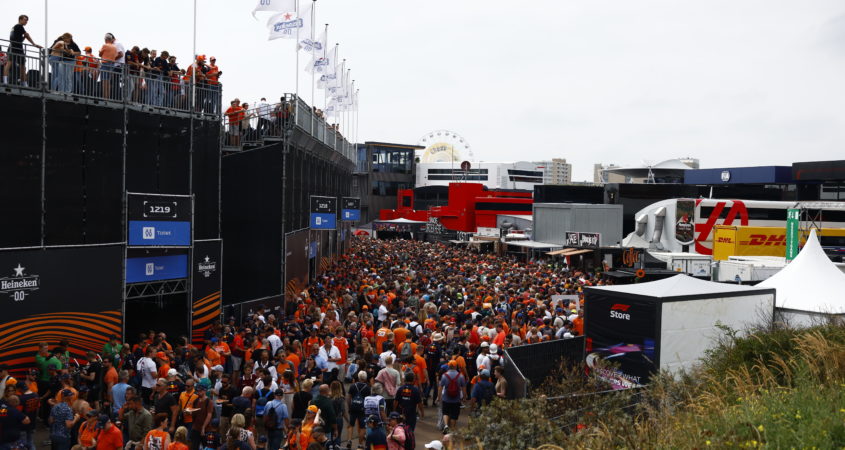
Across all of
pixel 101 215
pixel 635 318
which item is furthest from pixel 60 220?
pixel 635 318

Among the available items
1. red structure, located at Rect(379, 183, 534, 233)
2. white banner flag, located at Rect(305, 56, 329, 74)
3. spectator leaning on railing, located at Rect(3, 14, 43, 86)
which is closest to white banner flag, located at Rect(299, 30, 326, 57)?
white banner flag, located at Rect(305, 56, 329, 74)

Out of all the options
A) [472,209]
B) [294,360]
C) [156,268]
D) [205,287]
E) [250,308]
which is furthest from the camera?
[472,209]

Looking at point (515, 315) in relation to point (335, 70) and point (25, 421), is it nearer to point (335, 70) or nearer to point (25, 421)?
point (25, 421)

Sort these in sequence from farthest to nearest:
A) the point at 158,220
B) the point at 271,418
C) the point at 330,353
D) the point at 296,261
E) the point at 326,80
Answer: the point at 326,80 → the point at 296,261 → the point at 158,220 → the point at 330,353 → the point at 271,418

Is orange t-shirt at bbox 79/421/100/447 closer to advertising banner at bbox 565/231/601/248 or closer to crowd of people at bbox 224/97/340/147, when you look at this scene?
crowd of people at bbox 224/97/340/147

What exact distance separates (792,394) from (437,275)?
2105 centimetres

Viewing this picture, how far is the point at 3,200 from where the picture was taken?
14008 mm

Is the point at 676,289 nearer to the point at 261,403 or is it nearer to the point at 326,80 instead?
the point at 261,403

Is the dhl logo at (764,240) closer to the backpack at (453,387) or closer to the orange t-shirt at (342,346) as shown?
the orange t-shirt at (342,346)

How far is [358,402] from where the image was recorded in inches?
431

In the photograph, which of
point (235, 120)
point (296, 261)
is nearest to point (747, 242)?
point (296, 261)

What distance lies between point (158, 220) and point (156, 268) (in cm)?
159

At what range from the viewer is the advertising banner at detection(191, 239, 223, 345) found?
18.6m

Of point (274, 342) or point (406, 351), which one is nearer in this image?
point (406, 351)
